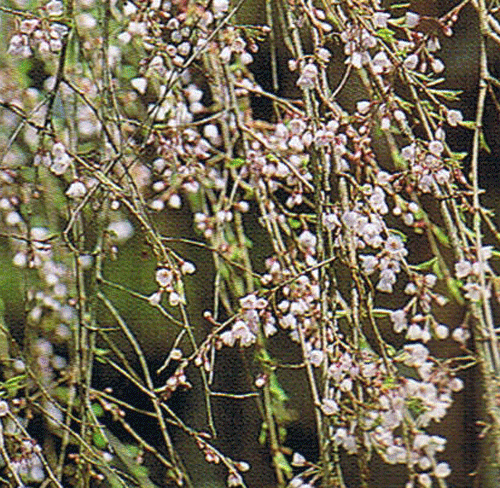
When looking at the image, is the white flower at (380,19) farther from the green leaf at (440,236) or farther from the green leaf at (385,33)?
the green leaf at (440,236)

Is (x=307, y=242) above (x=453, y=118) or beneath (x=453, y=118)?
beneath

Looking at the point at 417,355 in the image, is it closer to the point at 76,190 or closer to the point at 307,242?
the point at 307,242

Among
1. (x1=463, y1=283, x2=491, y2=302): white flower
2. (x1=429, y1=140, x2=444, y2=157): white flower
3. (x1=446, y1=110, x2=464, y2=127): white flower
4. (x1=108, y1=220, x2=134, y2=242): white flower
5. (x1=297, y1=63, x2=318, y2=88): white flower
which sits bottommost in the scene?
(x1=108, y1=220, x2=134, y2=242): white flower

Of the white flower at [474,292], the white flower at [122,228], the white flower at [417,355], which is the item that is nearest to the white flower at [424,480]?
the white flower at [417,355]

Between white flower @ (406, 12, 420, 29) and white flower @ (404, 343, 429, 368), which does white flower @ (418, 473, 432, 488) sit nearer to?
white flower @ (404, 343, 429, 368)

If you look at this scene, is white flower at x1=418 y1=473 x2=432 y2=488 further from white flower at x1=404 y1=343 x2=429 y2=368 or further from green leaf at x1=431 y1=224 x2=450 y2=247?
green leaf at x1=431 y1=224 x2=450 y2=247

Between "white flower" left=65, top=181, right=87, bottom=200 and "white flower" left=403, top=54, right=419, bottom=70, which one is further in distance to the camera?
"white flower" left=65, top=181, right=87, bottom=200

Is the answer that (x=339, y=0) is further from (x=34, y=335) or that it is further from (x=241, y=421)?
(x=241, y=421)

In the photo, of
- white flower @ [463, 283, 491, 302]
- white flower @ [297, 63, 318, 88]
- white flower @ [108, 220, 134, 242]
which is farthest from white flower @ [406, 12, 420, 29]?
white flower @ [108, 220, 134, 242]

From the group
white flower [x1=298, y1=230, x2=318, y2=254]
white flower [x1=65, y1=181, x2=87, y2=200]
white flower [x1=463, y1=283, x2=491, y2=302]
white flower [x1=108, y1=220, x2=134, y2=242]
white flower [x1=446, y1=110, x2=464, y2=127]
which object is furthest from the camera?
white flower [x1=108, y1=220, x2=134, y2=242]

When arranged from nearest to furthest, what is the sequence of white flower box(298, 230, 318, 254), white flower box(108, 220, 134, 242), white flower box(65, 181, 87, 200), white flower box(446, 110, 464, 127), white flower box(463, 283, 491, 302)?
white flower box(463, 283, 491, 302) < white flower box(446, 110, 464, 127) < white flower box(65, 181, 87, 200) < white flower box(298, 230, 318, 254) < white flower box(108, 220, 134, 242)

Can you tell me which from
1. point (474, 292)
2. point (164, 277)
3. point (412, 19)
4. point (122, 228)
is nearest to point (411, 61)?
point (412, 19)

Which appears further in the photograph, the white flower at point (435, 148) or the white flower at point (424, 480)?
the white flower at point (424, 480)

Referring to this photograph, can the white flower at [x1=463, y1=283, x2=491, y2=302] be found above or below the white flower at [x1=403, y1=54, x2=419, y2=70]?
below
